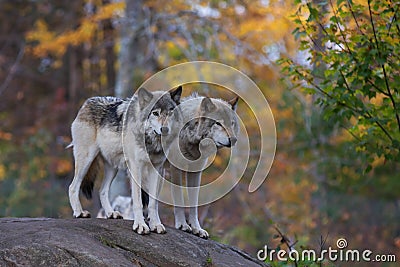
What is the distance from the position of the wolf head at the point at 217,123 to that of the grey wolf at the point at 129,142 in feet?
0.96

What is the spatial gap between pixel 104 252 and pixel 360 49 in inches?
148

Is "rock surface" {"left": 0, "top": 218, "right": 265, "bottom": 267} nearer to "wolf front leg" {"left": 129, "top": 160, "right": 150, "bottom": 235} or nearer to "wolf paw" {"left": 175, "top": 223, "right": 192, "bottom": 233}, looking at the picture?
"wolf front leg" {"left": 129, "top": 160, "right": 150, "bottom": 235}

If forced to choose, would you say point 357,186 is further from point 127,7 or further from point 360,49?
point 360,49

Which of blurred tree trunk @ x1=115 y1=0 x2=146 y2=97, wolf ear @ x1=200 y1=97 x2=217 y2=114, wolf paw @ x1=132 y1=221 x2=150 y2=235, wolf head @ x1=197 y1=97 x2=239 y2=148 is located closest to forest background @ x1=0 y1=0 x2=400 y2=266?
blurred tree trunk @ x1=115 y1=0 x2=146 y2=97

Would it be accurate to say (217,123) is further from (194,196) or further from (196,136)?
(194,196)

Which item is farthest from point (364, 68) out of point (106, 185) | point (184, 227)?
point (106, 185)

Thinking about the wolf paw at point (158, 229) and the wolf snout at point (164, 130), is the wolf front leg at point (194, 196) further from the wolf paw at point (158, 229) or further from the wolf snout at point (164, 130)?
the wolf snout at point (164, 130)

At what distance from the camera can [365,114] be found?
7.05 m

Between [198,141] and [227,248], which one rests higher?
[198,141]

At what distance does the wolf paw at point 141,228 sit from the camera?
5789 mm

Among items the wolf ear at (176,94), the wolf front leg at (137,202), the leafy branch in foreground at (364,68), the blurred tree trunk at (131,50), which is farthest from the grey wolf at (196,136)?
the blurred tree trunk at (131,50)

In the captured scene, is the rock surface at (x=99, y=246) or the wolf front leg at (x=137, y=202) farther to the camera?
the wolf front leg at (x=137, y=202)

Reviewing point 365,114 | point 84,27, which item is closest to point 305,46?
point 365,114

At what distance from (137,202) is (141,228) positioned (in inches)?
10.8
